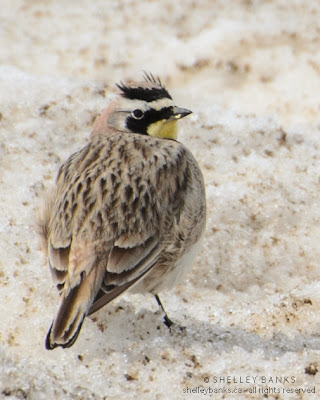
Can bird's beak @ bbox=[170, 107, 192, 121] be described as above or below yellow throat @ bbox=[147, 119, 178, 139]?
above

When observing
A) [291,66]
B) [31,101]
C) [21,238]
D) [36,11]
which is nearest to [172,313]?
[21,238]

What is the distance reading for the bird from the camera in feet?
12.6

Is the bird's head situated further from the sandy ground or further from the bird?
the sandy ground

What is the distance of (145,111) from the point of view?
4.91 metres

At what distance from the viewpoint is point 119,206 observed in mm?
4168

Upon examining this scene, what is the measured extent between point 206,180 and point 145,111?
3.78 ft

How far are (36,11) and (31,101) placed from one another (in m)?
2.17

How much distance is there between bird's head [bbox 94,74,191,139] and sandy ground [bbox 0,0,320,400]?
2.82 ft

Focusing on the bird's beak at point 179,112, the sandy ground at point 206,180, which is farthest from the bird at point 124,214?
the sandy ground at point 206,180

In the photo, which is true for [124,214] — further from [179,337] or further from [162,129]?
[162,129]

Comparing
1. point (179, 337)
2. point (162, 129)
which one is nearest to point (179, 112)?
point (162, 129)

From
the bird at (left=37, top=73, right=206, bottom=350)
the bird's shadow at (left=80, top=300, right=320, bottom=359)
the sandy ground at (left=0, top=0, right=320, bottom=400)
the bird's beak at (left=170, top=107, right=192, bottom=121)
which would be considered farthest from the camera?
the bird's beak at (left=170, top=107, right=192, bottom=121)

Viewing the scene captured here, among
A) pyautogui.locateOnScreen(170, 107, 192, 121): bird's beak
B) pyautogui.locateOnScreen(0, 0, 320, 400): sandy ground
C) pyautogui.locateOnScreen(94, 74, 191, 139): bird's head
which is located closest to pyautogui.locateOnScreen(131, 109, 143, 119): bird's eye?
pyautogui.locateOnScreen(94, 74, 191, 139): bird's head

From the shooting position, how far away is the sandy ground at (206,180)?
156 inches
